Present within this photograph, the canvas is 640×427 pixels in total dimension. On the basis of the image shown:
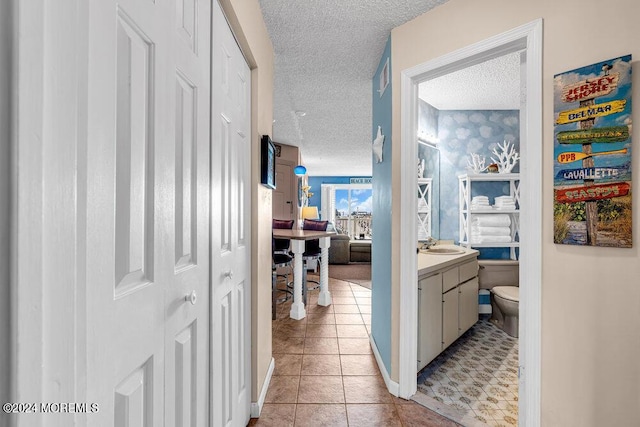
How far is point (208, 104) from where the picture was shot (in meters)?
1.12

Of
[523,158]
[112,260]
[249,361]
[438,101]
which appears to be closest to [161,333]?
[112,260]

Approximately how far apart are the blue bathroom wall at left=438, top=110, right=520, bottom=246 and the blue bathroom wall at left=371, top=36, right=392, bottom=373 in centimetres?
141

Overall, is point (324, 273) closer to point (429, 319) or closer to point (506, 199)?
point (429, 319)

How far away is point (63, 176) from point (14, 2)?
209 mm

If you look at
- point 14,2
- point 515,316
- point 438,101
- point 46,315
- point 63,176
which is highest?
Answer: point 438,101

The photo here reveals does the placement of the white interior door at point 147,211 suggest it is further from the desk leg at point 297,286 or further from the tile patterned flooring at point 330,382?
the desk leg at point 297,286

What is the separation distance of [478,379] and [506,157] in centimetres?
261

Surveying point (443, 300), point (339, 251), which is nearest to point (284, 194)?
point (339, 251)

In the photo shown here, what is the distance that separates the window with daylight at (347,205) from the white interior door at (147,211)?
9.71 meters

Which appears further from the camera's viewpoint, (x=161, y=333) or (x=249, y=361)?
(x=249, y=361)

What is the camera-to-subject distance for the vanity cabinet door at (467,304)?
267 centimetres

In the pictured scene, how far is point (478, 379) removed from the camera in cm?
219

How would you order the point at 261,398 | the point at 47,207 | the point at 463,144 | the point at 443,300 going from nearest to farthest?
the point at 47,207, the point at 261,398, the point at 443,300, the point at 463,144

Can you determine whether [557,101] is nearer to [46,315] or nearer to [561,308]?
[561,308]
